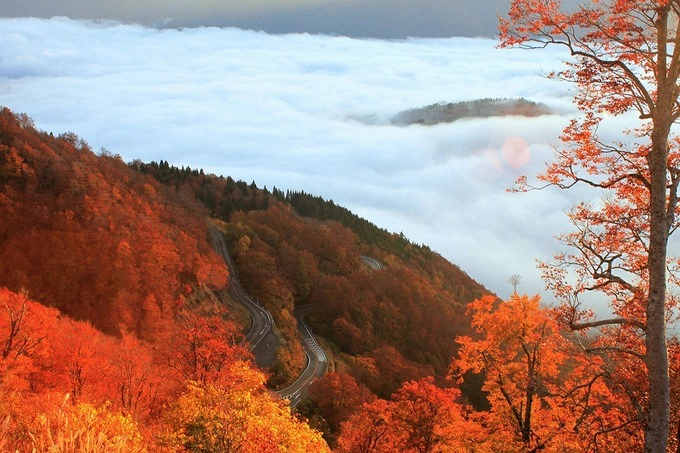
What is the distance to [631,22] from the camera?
9891 mm

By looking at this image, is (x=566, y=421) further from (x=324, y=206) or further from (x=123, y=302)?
(x=324, y=206)

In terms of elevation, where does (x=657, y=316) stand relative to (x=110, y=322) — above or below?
above

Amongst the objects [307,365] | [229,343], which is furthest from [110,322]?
[307,365]

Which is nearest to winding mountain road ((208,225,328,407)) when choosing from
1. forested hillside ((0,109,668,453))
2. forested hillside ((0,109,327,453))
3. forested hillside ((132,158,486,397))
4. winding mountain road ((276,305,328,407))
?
winding mountain road ((276,305,328,407))

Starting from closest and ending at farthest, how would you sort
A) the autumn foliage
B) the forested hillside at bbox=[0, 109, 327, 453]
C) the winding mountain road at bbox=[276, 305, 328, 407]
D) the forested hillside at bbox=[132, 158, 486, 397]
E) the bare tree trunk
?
the bare tree trunk < the forested hillside at bbox=[0, 109, 327, 453] < the autumn foliage < the winding mountain road at bbox=[276, 305, 328, 407] < the forested hillside at bbox=[132, 158, 486, 397]

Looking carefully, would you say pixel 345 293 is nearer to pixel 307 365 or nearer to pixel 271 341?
A: pixel 307 365

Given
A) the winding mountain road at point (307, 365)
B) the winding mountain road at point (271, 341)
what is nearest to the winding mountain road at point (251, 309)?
the winding mountain road at point (271, 341)

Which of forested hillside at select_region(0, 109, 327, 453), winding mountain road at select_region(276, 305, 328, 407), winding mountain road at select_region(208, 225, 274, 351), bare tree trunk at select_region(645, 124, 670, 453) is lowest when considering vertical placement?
winding mountain road at select_region(276, 305, 328, 407)

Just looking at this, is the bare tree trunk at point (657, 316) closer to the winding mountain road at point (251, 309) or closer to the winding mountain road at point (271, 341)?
the winding mountain road at point (271, 341)

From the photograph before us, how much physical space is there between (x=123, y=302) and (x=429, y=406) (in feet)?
103

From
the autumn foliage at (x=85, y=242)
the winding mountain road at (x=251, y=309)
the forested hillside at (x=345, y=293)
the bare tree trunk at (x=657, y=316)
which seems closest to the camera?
the bare tree trunk at (x=657, y=316)

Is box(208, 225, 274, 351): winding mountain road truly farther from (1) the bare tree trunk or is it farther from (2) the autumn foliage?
(1) the bare tree trunk

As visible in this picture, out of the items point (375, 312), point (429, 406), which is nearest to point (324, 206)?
point (375, 312)

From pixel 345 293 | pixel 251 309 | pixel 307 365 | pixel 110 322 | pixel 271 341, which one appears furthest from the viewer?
pixel 345 293
